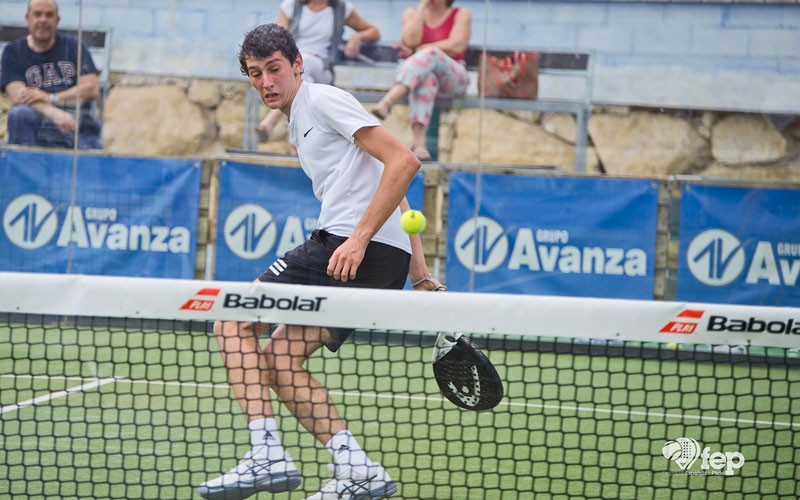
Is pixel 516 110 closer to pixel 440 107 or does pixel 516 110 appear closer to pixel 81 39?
pixel 440 107

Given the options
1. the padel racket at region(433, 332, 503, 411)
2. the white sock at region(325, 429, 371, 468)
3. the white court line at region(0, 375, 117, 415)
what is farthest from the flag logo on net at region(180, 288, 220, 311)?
the white court line at region(0, 375, 117, 415)

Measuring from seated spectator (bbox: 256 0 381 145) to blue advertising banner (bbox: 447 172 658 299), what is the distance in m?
1.89

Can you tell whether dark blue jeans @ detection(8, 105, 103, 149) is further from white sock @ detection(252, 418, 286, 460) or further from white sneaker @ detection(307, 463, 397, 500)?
white sneaker @ detection(307, 463, 397, 500)

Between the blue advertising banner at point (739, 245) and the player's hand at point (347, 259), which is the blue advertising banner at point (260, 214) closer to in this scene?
the blue advertising banner at point (739, 245)

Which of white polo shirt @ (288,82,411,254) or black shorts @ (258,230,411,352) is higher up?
white polo shirt @ (288,82,411,254)

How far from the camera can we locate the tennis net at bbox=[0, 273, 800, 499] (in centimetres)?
327

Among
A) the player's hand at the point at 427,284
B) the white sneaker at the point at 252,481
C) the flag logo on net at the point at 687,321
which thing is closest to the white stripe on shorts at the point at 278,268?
the player's hand at the point at 427,284

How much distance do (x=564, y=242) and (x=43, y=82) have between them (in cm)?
471

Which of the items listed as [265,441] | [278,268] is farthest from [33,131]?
[265,441]

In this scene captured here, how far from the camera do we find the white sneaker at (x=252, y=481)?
3.47 metres

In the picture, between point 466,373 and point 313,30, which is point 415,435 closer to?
point 466,373

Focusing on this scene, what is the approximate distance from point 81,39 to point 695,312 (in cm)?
761

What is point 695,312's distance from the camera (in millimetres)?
3238

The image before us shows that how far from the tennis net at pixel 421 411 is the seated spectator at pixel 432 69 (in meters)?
2.44
